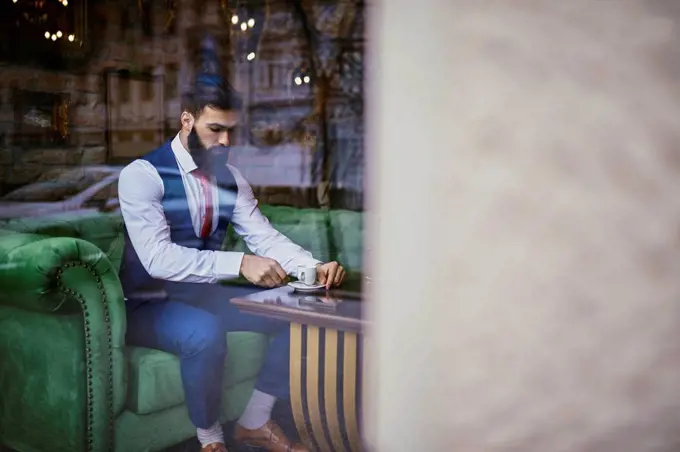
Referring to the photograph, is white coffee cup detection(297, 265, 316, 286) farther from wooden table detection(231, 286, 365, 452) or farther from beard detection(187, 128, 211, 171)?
beard detection(187, 128, 211, 171)

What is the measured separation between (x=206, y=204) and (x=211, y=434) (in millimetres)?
625

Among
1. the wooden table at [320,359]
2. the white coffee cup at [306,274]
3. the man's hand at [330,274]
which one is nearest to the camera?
the wooden table at [320,359]

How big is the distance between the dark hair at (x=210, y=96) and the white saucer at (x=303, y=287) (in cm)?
48

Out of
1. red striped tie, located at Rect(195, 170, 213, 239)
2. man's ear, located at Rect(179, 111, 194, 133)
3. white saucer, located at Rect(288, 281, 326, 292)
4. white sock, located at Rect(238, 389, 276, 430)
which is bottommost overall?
white sock, located at Rect(238, 389, 276, 430)

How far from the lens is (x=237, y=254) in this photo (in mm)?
1786

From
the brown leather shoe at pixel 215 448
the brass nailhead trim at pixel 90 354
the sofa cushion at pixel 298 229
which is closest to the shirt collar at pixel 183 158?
the sofa cushion at pixel 298 229

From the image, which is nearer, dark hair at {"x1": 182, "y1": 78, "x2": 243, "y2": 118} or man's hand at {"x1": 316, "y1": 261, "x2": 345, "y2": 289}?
man's hand at {"x1": 316, "y1": 261, "x2": 345, "y2": 289}

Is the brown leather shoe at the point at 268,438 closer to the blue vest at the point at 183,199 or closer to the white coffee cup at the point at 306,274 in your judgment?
the white coffee cup at the point at 306,274

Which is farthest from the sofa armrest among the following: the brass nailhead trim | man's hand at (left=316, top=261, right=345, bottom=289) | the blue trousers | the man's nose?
man's hand at (left=316, top=261, right=345, bottom=289)

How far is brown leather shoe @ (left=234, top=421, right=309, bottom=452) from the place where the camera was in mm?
1674

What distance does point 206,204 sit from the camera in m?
1.79

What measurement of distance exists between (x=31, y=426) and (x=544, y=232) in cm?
192

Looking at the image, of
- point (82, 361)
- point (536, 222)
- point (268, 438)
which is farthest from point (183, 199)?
point (536, 222)

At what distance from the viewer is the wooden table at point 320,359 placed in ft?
4.47
